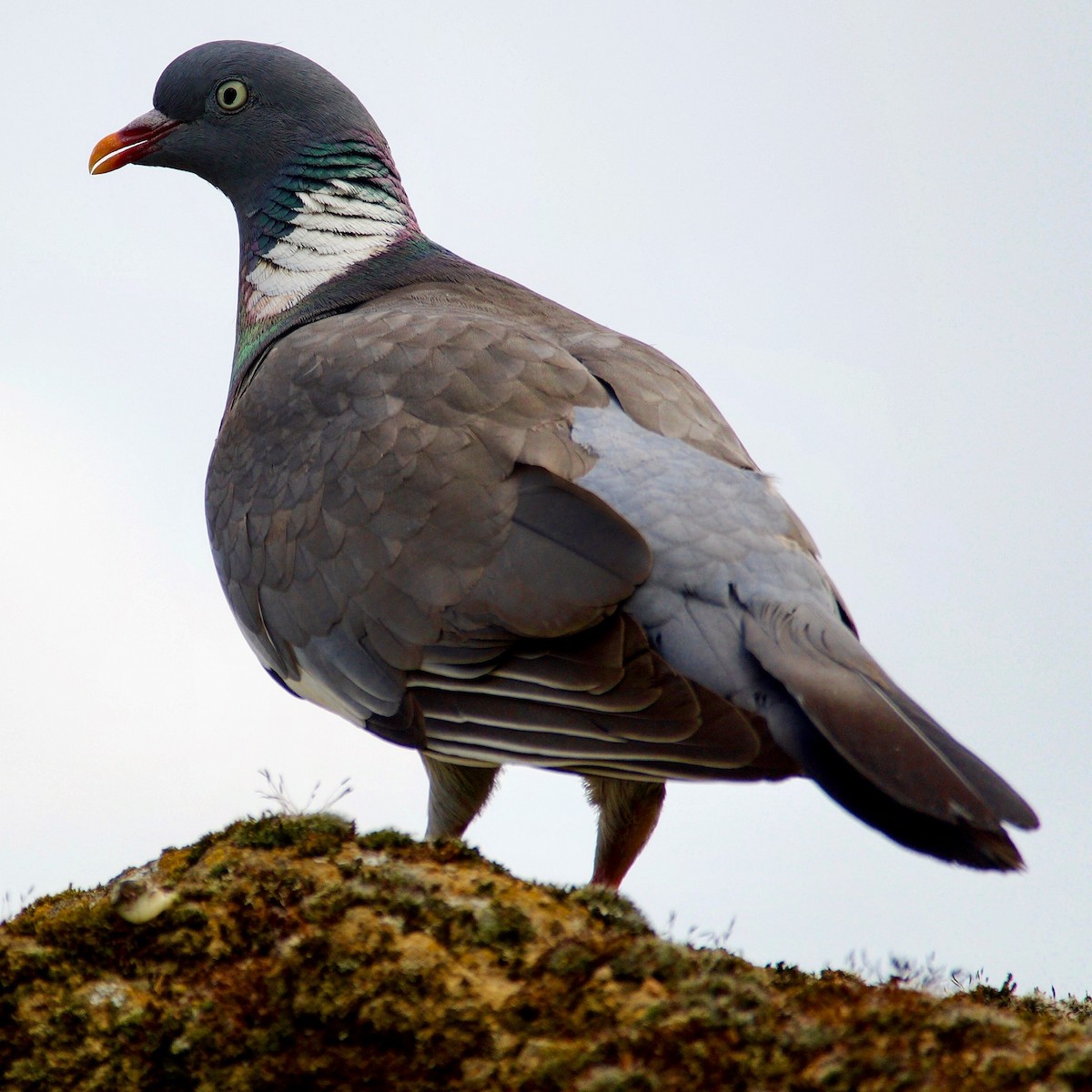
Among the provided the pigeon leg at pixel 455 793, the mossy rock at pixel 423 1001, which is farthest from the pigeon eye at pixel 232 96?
the mossy rock at pixel 423 1001

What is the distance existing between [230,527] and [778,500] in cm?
198

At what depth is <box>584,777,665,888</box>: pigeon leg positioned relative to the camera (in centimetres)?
507

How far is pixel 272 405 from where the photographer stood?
17.4ft

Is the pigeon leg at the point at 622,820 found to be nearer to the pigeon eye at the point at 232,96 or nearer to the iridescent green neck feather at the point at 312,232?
the iridescent green neck feather at the point at 312,232

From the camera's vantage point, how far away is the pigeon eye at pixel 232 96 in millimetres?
6801

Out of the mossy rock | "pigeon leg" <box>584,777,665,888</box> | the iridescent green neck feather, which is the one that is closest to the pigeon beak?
the iridescent green neck feather

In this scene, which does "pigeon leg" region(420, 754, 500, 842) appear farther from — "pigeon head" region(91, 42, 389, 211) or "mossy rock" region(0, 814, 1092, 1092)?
"pigeon head" region(91, 42, 389, 211)

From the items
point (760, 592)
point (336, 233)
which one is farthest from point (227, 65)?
point (760, 592)

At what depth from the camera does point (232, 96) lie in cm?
683

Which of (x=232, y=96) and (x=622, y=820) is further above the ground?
(x=232, y=96)

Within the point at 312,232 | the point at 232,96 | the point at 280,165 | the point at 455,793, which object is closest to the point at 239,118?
the point at 232,96

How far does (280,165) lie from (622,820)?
3442 millimetres

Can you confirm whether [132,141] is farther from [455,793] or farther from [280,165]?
[455,793]

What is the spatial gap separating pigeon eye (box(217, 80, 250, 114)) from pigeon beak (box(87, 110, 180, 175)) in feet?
0.93
